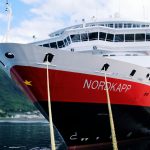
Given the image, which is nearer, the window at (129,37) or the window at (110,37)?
the window at (110,37)

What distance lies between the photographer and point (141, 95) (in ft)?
75.4

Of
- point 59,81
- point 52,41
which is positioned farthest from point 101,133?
point 52,41

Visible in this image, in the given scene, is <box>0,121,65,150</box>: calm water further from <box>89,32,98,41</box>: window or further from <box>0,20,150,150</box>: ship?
<box>89,32,98,41</box>: window

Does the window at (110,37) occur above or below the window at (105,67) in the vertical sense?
above

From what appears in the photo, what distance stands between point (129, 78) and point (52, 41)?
8152mm


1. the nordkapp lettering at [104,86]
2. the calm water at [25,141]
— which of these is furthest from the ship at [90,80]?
the calm water at [25,141]

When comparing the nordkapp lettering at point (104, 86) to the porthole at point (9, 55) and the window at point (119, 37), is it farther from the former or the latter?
the window at point (119, 37)

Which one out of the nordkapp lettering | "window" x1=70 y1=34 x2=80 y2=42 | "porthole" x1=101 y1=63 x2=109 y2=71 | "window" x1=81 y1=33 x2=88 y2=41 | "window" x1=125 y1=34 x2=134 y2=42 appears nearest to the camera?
the nordkapp lettering

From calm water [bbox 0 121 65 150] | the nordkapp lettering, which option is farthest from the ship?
calm water [bbox 0 121 65 150]

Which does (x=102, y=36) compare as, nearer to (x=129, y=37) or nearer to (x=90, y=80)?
(x=129, y=37)

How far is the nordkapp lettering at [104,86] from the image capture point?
2000 centimetres

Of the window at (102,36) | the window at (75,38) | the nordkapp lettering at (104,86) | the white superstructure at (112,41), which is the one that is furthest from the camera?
the window at (75,38)

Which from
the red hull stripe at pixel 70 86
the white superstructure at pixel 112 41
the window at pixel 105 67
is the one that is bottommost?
the red hull stripe at pixel 70 86

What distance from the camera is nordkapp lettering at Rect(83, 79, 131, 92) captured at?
20.0 metres
